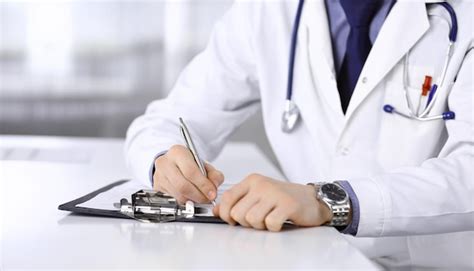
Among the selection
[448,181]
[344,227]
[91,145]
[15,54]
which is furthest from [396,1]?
[15,54]

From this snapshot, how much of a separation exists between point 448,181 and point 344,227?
21 cm

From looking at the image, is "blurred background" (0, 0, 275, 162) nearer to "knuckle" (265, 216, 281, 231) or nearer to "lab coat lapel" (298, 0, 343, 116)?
"lab coat lapel" (298, 0, 343, 116)

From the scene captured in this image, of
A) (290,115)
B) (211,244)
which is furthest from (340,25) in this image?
(211,244)

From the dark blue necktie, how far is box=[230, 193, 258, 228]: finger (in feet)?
1.85

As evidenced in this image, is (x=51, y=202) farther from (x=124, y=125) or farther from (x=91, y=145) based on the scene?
(x=124, y=125)

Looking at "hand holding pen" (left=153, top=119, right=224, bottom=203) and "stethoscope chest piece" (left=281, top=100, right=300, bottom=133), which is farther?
"stethoscope chest piece" (left=281, top=100, right=300, bottom=133)

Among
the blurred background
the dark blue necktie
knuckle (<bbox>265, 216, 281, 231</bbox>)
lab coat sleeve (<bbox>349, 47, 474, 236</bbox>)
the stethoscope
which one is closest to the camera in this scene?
knuckle (<bbox>265, 216, 281, 231</bbox>)

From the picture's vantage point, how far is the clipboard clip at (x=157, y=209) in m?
1.06

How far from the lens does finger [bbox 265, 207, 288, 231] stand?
99 centimetres

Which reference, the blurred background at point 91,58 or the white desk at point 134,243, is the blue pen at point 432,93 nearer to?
the white desk at point 134,243

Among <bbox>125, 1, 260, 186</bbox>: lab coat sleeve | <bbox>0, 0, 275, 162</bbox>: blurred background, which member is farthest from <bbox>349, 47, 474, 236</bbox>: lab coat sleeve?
<bbox>0, 0, 275, 162</bbox>: blurred background

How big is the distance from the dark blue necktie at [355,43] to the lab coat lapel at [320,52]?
1.2 inches

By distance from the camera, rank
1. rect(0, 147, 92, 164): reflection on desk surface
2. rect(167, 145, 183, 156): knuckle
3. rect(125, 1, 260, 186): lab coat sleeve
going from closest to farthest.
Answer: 1. rect(167, 145, 183, 156): knuckle
2. rect(125, 1, 260, 186): lab coat sleeve
3. rect(0, 147, 92, 164): reflection on desk surface

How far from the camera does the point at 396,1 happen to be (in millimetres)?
1519
